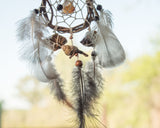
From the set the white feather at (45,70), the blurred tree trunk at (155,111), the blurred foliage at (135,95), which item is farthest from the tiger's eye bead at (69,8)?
the blurred tree trunk at (155,111)

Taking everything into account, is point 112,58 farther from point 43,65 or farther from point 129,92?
point 129,92

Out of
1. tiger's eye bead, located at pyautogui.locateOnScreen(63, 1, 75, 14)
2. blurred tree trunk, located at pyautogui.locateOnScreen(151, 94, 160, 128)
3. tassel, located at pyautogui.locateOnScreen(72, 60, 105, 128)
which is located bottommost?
blurred tree trunk, located at pyautogui.locateOnScreen(151, 94, 160, 128)

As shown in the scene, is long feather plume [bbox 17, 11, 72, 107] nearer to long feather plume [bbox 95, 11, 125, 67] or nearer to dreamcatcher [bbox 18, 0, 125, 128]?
dreamcatcher [bbox 18, 0, 125, 128]

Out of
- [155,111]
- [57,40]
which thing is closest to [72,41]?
[57,40]

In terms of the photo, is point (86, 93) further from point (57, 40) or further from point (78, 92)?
point (57, 40)

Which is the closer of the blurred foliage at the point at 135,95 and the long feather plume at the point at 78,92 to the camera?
the long feather plume at the point at 78,92

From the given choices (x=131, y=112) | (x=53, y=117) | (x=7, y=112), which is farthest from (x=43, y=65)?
(x=7, y=112)

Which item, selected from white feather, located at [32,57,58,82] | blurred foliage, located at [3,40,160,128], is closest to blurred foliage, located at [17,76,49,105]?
blurred foliage, located at [3,40,160,128]

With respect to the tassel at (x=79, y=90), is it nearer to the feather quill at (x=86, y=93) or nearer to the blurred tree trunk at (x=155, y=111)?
the feather quill at (x=86, y=93)
